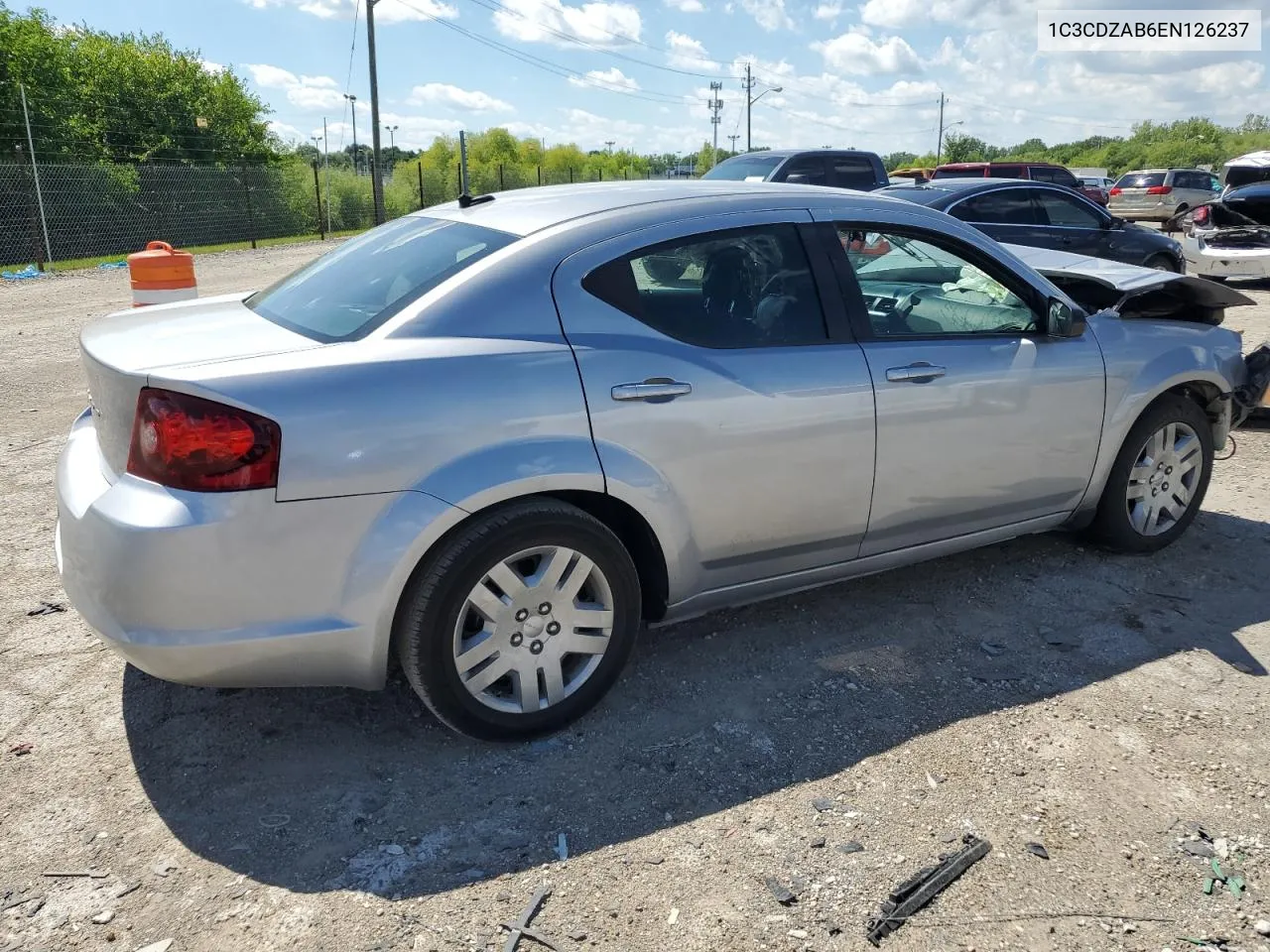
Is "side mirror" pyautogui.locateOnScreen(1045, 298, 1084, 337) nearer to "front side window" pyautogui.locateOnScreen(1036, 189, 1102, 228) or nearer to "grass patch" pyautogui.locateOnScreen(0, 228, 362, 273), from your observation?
"front side window" pyautogui.locateOnScreen(1036, 189, 1102, 228)

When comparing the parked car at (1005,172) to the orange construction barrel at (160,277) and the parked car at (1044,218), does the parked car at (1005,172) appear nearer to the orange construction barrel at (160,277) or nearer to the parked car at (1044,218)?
the parked car at (1044,218)

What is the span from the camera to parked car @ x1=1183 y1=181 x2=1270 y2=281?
14.1 m

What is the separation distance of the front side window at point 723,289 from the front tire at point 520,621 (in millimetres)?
725

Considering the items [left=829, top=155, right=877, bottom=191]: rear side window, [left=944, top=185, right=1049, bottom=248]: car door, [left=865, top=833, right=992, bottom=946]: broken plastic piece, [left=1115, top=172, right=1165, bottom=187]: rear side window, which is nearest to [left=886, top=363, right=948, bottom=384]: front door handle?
[left=865, top=833, right=992, bottom=946]: broken plastic piece

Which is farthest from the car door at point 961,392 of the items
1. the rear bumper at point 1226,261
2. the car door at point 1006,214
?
the rear bumper at point 1226,261

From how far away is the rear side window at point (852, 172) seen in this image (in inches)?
517

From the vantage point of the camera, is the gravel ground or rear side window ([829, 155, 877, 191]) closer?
the gravel ground

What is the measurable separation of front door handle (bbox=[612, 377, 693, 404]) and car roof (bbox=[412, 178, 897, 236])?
62cm

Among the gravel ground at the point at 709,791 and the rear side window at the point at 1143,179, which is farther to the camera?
the rear side window at the point at 1143,179

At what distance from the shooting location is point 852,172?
1339 cm

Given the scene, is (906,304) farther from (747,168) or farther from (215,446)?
(747,168)

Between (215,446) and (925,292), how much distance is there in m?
2.69

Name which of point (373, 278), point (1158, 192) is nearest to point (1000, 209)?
point (373, 278)

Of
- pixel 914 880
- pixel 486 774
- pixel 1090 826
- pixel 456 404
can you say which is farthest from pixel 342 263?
pixel 1090 826
